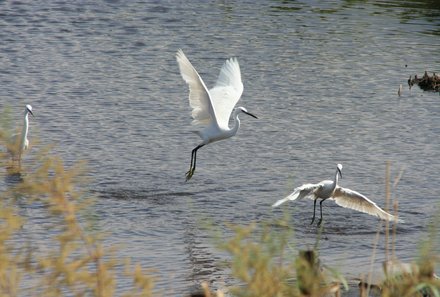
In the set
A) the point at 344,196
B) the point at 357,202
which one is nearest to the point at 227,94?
the point at 344,196

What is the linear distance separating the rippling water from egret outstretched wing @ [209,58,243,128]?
0.78 meters

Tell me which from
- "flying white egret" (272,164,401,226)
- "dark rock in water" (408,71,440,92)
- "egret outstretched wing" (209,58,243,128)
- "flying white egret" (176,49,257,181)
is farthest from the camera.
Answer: "dark rock in water" (408,71,440,92)

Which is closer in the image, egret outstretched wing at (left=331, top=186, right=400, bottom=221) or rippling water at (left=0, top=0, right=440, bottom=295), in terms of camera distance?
egret outstretched wing at (left=331, top=186, right=400, bottom=221)

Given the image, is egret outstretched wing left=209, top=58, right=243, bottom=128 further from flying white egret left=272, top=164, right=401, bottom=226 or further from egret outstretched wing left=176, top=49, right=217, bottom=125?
flying white egret left=272, top=164, right=401, bottom=226

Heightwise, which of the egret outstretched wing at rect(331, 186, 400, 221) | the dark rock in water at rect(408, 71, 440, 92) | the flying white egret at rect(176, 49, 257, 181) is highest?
the flying white egret at rect(176, 49, 257, 181)

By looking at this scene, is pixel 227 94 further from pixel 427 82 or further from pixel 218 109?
pixel 427 82

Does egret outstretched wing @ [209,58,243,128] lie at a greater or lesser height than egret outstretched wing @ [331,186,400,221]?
greater

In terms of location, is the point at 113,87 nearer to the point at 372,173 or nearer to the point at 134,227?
the point at 372,173

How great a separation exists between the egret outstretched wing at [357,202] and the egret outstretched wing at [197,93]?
1.80 m

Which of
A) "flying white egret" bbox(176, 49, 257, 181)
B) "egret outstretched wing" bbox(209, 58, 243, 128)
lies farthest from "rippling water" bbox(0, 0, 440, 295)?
"egret outstretched wing" bbox(209, 58, 243, 128)

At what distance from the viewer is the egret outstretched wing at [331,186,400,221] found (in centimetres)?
1029

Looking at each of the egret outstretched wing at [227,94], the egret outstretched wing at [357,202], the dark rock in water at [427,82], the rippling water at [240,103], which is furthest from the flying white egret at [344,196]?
the dark rock in water at [427,82]

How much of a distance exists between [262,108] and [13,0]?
998cm

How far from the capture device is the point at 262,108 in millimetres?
16141
